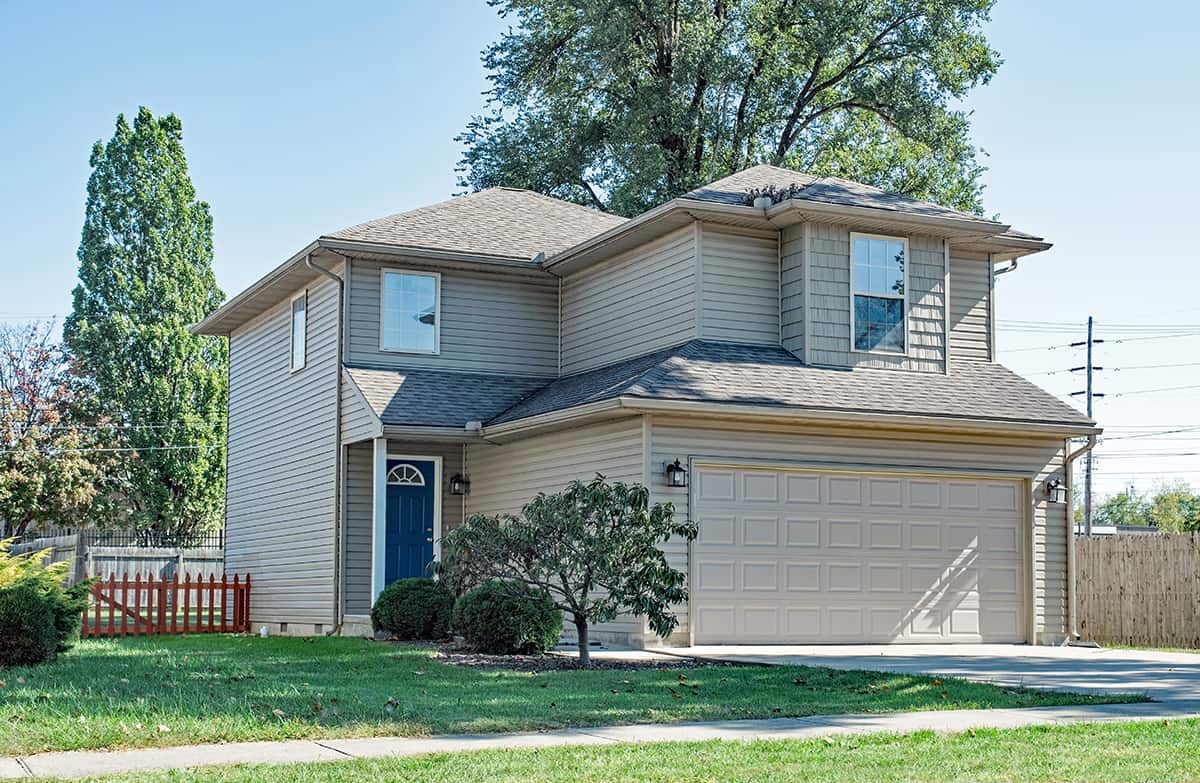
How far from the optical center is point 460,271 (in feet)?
66.9

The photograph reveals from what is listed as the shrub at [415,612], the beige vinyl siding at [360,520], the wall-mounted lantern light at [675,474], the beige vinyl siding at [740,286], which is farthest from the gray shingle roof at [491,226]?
the wall-mounted lantern light at [675,474]

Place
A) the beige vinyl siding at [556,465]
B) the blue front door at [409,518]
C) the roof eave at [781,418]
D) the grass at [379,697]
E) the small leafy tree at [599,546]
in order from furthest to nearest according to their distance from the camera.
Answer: the blue front door at [409,518]
the beige vinyl siding at [556,465]
the roof eave at [781,418]
the small leafy tree at [599,546]
the grass at [379,697]

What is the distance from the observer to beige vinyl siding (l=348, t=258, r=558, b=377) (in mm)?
19688

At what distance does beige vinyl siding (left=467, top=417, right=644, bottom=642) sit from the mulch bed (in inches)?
83.8

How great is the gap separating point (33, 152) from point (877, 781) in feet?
94.3

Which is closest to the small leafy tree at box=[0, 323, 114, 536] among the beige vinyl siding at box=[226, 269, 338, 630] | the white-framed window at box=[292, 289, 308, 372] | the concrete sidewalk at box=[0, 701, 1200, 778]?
the beige vinyl siding at box=[226, 269, 338, 630]

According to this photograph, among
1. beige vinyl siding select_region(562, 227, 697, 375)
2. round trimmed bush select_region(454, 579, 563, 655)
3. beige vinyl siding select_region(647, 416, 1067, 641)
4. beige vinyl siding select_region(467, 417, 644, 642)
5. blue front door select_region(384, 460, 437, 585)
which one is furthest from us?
blue front door select_region(384, 460, 437, 585)

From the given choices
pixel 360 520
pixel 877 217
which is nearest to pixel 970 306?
pixel 877 217

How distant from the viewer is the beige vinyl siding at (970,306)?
778 inches

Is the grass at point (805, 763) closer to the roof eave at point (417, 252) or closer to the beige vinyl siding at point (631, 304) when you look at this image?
the beige vinyl siding at point (631, 304)

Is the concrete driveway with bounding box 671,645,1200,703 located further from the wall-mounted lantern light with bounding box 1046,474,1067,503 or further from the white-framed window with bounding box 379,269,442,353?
the white-framed window with bounding box 379,269,442,353

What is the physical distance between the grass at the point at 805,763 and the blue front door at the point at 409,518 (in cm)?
1196

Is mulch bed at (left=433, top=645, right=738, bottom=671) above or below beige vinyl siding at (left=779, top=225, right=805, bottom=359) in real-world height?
below

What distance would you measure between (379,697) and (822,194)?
1055 cm
